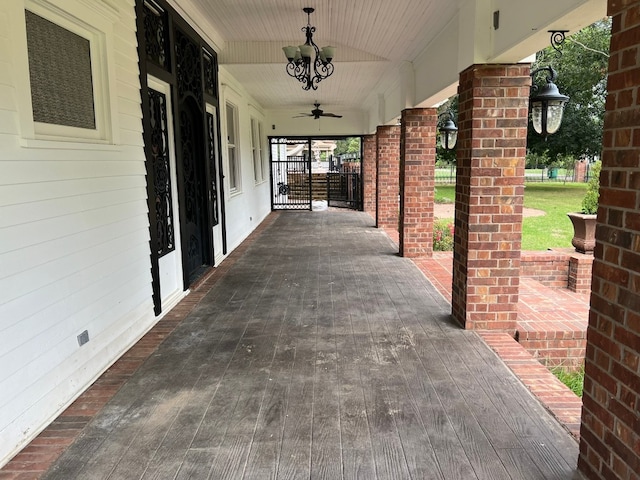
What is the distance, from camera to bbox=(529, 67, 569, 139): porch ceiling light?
3.73 metres

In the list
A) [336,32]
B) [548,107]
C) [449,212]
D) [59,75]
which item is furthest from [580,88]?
[59,75]

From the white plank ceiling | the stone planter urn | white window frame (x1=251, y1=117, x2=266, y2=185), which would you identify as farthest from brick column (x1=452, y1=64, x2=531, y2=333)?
white window frame (x1=251, y1=117, x2=266, y2=185)

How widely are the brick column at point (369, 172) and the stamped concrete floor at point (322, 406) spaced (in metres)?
8.44

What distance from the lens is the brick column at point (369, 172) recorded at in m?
12.8

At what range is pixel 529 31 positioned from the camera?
113 inches

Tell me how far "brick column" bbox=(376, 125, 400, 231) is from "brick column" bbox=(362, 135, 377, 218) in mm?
2380

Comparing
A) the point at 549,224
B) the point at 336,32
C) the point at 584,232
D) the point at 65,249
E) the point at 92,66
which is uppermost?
the point at 336,32

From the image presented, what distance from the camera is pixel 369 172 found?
12.8m

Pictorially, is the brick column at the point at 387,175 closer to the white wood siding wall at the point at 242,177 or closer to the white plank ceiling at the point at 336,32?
the white plank ceiling at the point at 336,32

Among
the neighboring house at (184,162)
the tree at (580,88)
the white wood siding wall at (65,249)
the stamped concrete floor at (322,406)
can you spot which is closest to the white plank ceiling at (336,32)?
the neighboring house at (184,162)

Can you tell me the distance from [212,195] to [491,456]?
198 inches

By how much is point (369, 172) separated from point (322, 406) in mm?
10585

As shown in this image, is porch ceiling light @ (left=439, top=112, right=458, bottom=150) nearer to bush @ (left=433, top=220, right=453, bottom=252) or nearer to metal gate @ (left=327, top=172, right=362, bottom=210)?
bush @ (left=433, top=220, right=453, bottom=252)

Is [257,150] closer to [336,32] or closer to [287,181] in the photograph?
[287,181]
